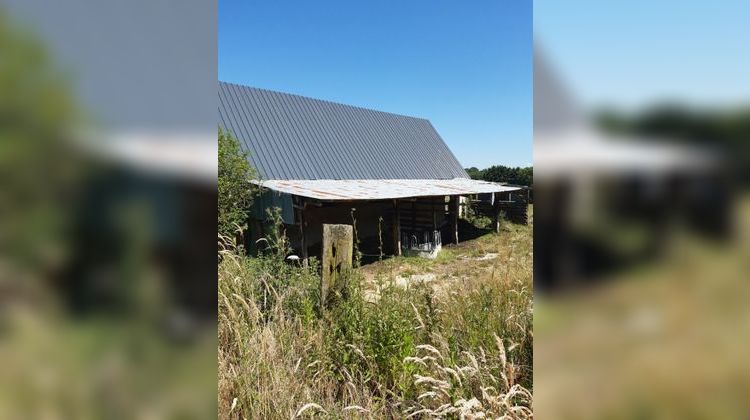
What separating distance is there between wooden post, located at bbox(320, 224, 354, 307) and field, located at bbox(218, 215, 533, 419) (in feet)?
0.30

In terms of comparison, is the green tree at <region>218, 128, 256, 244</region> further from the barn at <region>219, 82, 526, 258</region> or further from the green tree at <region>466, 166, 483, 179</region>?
the green tree at <region>466, 166, 483, 179</region>

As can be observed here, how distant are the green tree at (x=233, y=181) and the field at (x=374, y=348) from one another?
5488 millimetres

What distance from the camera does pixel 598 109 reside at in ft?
2.15

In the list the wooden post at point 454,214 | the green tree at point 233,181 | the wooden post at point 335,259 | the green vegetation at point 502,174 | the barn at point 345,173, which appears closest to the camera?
the wooden post at point 335,259

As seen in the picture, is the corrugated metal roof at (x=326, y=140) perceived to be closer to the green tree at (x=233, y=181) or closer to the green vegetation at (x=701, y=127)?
the green tree at (x=233, y=181)

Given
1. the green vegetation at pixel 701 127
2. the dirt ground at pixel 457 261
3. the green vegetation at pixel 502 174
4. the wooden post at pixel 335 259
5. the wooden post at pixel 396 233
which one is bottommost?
the dirt ground at pixel 457 261

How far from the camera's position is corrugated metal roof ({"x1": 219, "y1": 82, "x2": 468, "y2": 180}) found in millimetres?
13109

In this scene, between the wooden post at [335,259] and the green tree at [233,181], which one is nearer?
the wooden post at [335,259]

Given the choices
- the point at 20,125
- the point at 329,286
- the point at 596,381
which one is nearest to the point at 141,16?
the point at 20,125

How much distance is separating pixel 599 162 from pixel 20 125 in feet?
2.61

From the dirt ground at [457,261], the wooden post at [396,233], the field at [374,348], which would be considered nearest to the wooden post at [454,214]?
the dirt ground at [457,261]

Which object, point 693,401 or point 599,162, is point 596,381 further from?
point 599,162

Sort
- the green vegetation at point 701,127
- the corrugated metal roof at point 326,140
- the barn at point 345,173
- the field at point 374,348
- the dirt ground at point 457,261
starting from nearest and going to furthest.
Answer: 1. the green vegetation at point 701,127
2. the field at point 374,348
3. the dirt ground at point 457,261
4. the barn at point 345,173
5. the corrugated metal roof at point 326,140

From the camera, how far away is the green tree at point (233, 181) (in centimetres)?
836
